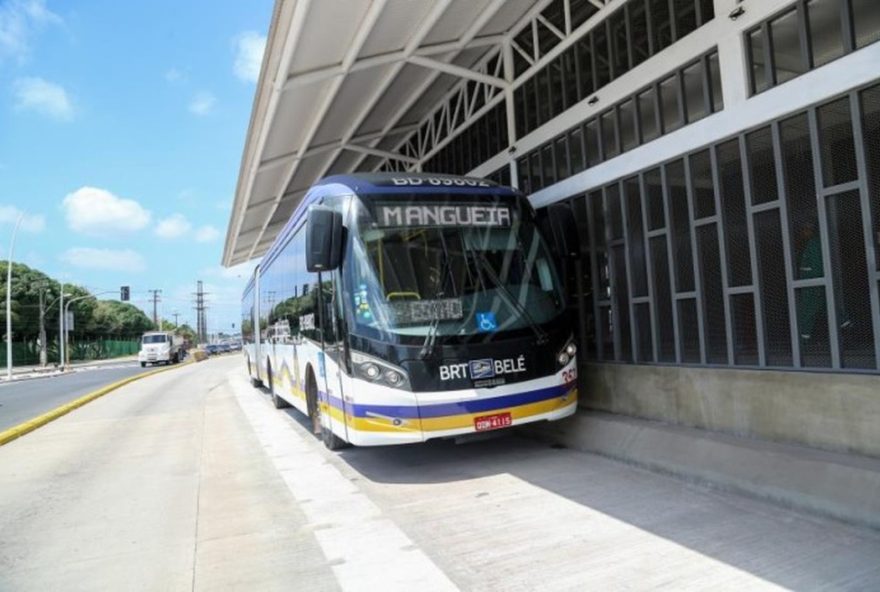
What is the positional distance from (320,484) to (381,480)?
0.65m

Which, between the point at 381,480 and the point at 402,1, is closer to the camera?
the point at 381,480

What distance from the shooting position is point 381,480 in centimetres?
682

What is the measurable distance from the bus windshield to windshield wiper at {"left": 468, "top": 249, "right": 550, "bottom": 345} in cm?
1

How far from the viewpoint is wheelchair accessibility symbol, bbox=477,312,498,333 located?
6.69 m

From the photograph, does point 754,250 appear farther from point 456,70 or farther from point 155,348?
point 155,348

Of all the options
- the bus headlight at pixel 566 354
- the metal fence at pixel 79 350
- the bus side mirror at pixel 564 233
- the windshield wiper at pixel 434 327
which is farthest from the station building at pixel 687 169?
the metal fence at pixel 79 350

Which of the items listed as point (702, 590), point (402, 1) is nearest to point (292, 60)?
point (402, 1)

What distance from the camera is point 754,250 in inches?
240

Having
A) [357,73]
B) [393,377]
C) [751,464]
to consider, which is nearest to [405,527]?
[393,377]

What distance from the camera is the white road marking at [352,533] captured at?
411 cm

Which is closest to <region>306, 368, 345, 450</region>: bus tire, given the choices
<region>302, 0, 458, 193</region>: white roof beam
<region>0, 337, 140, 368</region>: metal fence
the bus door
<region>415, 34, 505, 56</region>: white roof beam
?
the bus door

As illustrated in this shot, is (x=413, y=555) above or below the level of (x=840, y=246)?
below

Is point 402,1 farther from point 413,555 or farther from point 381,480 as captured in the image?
point 413,555

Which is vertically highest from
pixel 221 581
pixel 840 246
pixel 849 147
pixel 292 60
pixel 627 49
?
pixel 292 60
